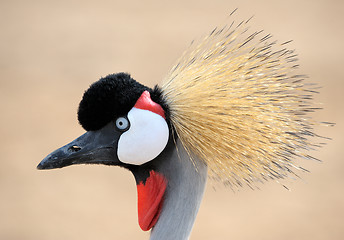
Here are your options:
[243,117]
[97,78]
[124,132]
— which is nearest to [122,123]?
[124,132]

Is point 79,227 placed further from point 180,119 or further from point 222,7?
point 222,7

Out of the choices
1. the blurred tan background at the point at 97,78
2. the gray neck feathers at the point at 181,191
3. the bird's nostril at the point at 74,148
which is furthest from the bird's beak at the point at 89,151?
the blurred tan background at the point at 97,78

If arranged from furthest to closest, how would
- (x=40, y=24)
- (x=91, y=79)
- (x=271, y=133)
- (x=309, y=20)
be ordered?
(x=309, y=20) → (x=40, y=24) → (x=91, y=79) → (x=271, y=133)

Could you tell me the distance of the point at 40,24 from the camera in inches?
203

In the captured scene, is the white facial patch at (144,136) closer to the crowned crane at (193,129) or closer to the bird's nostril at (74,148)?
the crowned crane at (193,129)

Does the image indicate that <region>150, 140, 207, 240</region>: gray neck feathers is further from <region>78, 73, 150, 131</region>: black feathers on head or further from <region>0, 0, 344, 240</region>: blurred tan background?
<region>0, 0, 344, 240</region>: blurred tan background

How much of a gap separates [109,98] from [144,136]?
0.39 feet

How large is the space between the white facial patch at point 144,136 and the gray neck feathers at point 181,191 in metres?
0.06

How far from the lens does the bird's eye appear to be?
4.19 feet

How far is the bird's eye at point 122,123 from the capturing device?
1.28 meters

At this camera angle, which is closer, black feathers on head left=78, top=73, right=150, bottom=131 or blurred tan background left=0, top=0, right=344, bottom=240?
black feathers on head left=78, top=73, right=150, bottom=131

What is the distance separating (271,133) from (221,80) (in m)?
0.17

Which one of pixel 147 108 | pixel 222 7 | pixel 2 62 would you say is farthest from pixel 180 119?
pixel 222 7

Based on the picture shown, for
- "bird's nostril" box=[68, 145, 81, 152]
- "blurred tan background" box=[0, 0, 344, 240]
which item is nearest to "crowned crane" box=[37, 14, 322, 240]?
"bird's nostril" box=[68, 145, 81, 152]
